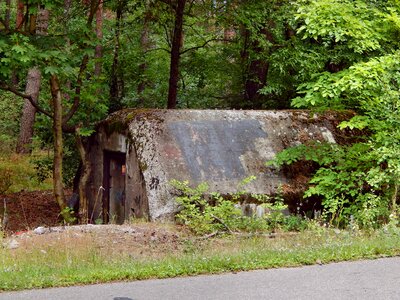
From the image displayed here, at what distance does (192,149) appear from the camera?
42.9ft

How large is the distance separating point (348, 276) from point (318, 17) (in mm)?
5715

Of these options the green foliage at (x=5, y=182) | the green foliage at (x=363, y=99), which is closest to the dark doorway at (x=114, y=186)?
the green foliage at (x=363, y=99)

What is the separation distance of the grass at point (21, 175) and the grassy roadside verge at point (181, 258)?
1506 centimetres

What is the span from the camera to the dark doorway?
588 inches

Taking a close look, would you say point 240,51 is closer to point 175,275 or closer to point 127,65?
point 127,65

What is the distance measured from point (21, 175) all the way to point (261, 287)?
1958 centimetres

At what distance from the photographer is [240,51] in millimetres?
21812

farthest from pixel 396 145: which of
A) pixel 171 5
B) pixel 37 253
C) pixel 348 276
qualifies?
pixel 171 5

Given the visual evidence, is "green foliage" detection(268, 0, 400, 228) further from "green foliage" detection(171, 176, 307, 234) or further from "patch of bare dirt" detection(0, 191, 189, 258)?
"patch of bare dirt" detection(0, 191, 189, 258)

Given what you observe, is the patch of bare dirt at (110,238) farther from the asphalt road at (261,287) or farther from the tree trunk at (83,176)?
the tree trunk at (83,176)

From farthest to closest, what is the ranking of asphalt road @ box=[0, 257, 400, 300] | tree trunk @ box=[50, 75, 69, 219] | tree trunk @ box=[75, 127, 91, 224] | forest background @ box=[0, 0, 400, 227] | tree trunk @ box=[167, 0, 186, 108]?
tree trunk @ box=[167, 0, 186, 108], tree trunk @ box=[75, 127, 91, 224], tree trunk @ box=[50, 75, 69, 219], forest background @ box=[0, 0, 400, 227], asphalt road @ box=[0, 257, 400, 300]

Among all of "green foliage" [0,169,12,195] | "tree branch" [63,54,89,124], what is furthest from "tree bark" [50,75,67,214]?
"green foliage" [0,169,12,195]

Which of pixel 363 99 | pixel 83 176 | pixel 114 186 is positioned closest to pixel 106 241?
pixel 363 99

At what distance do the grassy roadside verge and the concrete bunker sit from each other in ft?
9.31
